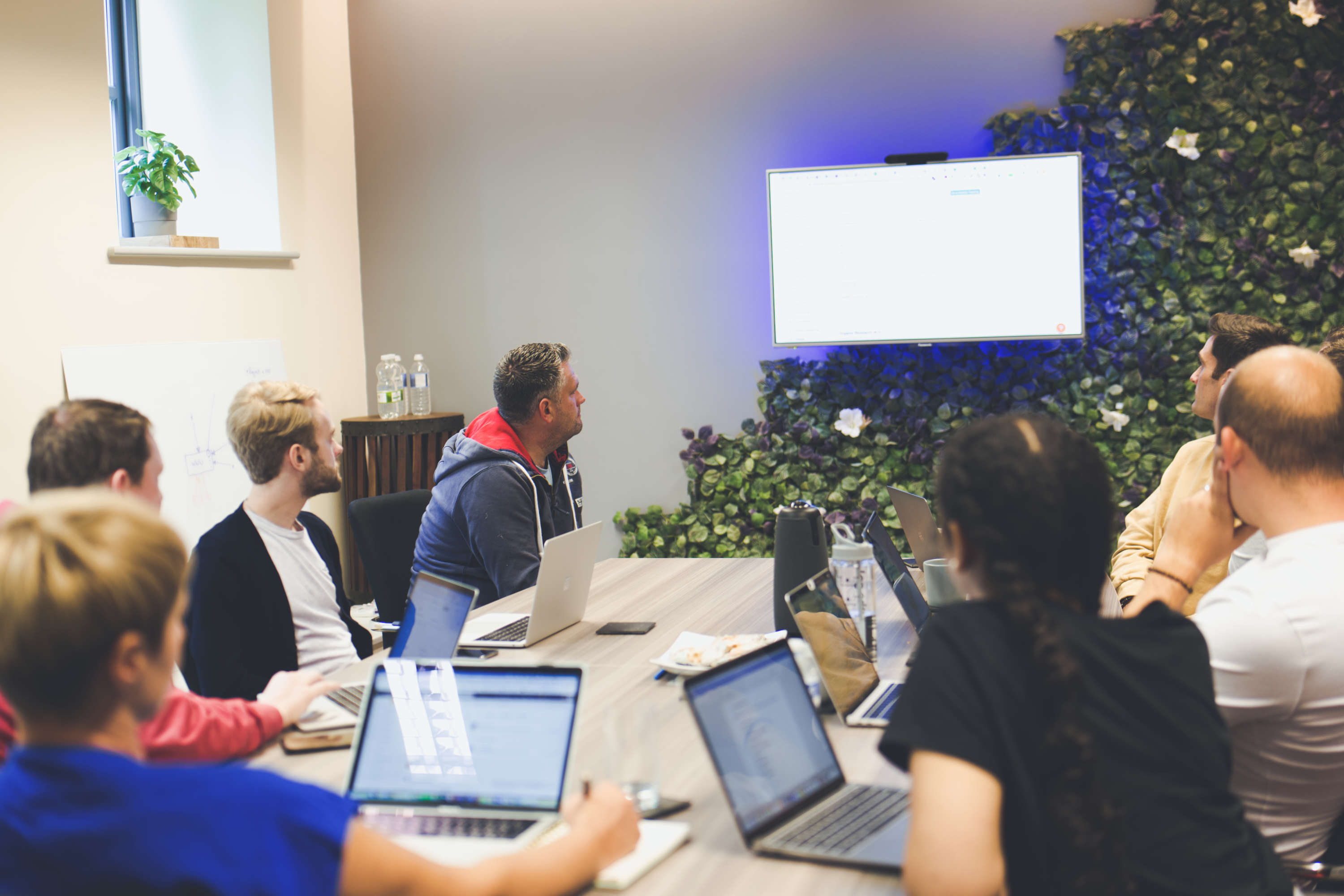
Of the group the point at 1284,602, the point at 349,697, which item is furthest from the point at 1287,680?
the point at 349,697

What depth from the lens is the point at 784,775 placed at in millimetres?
1314

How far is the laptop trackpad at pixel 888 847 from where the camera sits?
3.87ft

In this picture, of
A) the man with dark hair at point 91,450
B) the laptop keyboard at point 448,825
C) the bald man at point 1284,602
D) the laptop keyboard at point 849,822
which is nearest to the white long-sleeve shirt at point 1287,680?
the bald man at point 1284,602

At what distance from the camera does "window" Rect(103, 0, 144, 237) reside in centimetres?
397

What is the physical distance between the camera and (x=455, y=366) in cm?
484

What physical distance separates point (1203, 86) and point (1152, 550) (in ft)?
6.80

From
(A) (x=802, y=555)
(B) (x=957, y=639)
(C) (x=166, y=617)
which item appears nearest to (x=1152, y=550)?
(A) (x=802, y=555)

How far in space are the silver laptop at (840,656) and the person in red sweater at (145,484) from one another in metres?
0.82

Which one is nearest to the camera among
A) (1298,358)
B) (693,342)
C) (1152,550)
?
(1298,358)

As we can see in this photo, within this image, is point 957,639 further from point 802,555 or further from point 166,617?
point 802,555

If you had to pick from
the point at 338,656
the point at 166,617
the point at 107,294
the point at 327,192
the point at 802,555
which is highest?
the point at 327,192

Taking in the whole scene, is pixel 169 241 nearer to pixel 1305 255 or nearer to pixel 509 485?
pixel 509 485

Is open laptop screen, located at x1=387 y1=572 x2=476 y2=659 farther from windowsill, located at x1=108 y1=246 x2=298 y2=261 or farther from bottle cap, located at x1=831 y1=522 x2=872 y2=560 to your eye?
windowsill, located at x1=108 y1=246 x2=298 y2=261

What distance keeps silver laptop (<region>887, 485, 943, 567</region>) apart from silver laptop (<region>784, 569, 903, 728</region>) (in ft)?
2.32
